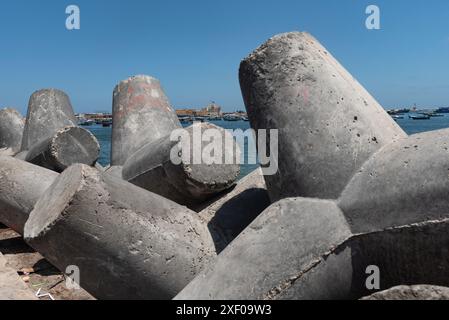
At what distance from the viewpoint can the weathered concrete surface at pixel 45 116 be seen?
23.4ft

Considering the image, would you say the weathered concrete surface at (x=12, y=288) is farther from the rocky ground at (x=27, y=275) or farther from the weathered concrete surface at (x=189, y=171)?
the weathered concrete surface at (x=189, y=171)

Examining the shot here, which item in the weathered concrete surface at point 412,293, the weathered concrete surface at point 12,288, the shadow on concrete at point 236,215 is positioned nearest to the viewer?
the weathered concrete surface at point 412,293

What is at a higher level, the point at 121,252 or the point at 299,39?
the point at 299,39

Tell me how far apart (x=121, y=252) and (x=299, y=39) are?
4.59 ft

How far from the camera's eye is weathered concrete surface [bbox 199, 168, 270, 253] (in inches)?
122

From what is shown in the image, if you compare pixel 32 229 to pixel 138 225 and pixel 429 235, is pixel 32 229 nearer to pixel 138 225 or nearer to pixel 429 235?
pixel 138 225

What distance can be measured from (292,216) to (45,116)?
5.69 meters

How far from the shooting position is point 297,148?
2424mm

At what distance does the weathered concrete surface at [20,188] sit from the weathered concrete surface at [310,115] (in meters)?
2.32

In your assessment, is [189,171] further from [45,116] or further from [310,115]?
[45,116]

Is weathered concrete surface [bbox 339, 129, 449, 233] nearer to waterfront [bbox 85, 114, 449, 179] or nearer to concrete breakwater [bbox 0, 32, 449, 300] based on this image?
concrete breakwater [bbox 0, 32, 449, 300]

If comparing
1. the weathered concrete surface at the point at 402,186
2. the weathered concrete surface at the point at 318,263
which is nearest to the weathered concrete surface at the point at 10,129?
the weathered concrete surface at the point at 318,263
